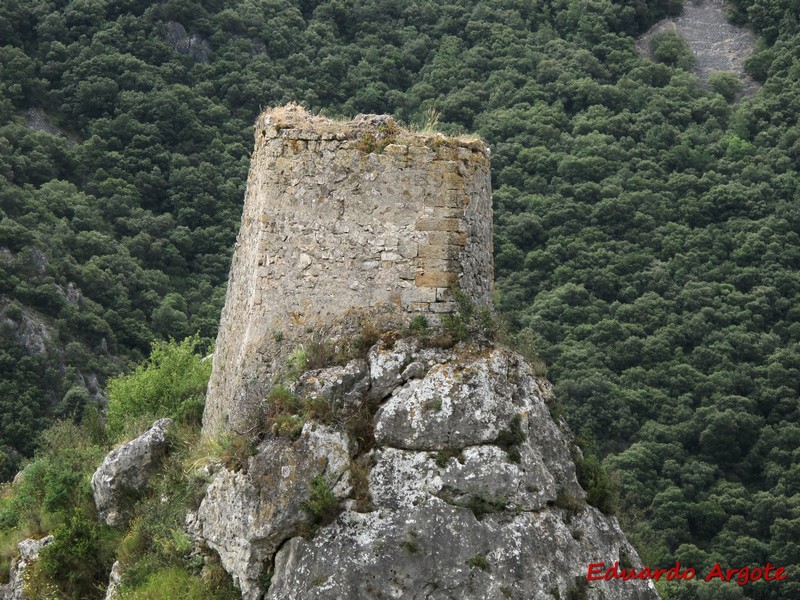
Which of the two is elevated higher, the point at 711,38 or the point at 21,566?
the point at 711,38

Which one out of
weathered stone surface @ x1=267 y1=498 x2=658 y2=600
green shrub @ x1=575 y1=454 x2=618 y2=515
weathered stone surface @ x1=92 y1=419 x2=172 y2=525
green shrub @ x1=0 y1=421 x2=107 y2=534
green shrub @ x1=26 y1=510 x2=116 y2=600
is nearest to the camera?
weathered stone surface @ x1=267 y1=498 x2=658 y2=600

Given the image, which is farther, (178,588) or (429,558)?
(178,588)

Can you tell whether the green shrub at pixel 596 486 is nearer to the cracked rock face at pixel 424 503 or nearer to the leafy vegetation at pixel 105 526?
the cracked rock face at pixel 424 503

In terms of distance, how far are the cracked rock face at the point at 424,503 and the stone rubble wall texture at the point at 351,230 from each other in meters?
0.76

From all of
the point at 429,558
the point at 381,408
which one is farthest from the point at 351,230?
the point at 429,558

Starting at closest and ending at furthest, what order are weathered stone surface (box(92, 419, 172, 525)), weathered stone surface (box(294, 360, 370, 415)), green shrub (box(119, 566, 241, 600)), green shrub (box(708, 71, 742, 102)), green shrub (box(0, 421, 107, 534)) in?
green shrub (box(119, 566, 241, 600)) < weathered stone surface (box(294, 360, 370, 415)) < weathered stone surface (box(92, 419, 172, 525)) < green shrub (box(0, 421, 107, 534)) < green shrub (box(708, 71, 742, 102))

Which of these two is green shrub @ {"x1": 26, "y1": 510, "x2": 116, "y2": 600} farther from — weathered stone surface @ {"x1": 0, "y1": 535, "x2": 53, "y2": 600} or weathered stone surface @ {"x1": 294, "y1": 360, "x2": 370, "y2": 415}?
weathered stone surface @ {"x1": 294, "y1": 360, "x2": 370, "y2": 415}

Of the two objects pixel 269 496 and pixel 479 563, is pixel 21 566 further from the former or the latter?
pixel 479 563

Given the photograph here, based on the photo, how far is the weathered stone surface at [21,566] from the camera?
15.6 metres

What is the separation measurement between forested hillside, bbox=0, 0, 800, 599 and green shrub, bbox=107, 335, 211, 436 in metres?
10.8

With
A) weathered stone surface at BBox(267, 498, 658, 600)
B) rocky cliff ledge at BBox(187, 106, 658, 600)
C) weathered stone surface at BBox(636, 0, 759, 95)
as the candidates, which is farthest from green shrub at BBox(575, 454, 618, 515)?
weathered stone surface at BBox(636, 0, 759, 95)

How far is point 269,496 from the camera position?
1315 cm

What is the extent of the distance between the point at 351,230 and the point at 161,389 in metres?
5.51

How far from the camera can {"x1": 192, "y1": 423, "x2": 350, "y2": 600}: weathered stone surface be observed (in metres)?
13.1
